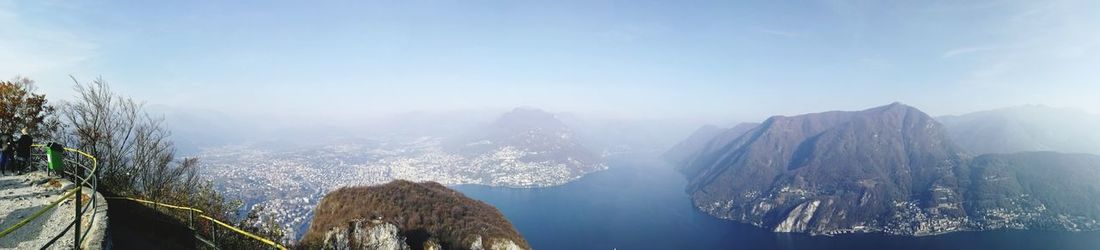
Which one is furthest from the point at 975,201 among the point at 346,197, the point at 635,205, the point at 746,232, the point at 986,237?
the point at 346,197

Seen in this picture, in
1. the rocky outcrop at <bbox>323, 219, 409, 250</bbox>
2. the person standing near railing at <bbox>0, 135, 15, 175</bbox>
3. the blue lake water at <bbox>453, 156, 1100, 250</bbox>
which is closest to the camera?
the person standing near railing at <bbox>0, 135, 15, 175</bbox>

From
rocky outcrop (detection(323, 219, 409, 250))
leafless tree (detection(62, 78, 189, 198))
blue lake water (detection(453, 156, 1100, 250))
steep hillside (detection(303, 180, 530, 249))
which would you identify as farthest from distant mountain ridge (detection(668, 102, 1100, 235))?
leafless tree (detection(62, 78, 189, 198))

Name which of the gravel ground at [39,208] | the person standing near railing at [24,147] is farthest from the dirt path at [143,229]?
the person standing near railing at [24,147]

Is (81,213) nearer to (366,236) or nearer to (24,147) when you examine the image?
(24,147)

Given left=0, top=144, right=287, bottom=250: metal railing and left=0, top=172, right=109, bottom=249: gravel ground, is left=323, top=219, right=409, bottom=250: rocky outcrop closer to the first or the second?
left=0, top=144, right=287, bottom=250: metal railing

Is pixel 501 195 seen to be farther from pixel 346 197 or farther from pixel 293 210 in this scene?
pixel 346 197

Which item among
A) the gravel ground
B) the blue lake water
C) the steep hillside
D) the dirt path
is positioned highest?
the gravel ground
